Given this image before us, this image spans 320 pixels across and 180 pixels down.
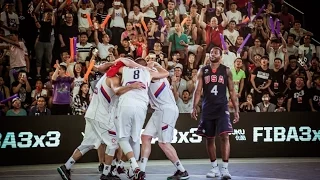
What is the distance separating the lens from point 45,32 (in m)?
16.4

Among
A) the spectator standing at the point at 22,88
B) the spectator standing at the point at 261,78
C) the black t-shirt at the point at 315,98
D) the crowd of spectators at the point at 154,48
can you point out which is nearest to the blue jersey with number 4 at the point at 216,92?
the crowd of spectators at the point at 154,48

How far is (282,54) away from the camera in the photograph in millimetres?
17156

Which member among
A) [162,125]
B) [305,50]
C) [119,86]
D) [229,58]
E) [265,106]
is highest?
[305,50]

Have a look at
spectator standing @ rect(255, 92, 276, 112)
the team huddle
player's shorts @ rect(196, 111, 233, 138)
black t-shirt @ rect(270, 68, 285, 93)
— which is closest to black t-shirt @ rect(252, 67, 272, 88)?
black t-shirt @ rect(270, 68, 285, 93)

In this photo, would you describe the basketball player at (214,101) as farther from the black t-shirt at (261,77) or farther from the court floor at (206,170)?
the black t-shirt at (261,77)

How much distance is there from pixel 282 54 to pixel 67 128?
21.7 feet

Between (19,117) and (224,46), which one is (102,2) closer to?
(224,46)

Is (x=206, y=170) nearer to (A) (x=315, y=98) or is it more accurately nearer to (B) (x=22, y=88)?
(A) (x=315, y=98)

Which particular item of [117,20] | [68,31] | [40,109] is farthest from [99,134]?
[117,20]

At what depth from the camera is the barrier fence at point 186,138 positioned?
44.7ft

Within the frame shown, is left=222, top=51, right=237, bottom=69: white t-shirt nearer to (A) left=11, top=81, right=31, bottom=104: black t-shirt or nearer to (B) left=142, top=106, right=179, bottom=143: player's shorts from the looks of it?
(A) left=11, top=81, right=31, bottom=104: black t-shirt

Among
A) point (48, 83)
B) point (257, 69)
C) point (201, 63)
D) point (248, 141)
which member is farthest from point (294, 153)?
point (48, 83)

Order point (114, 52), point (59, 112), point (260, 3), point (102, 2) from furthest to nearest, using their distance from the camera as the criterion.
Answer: point (260, 3) → point (102, 2) → point (114, 52) → point (59, 112)

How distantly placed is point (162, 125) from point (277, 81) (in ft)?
21.8
